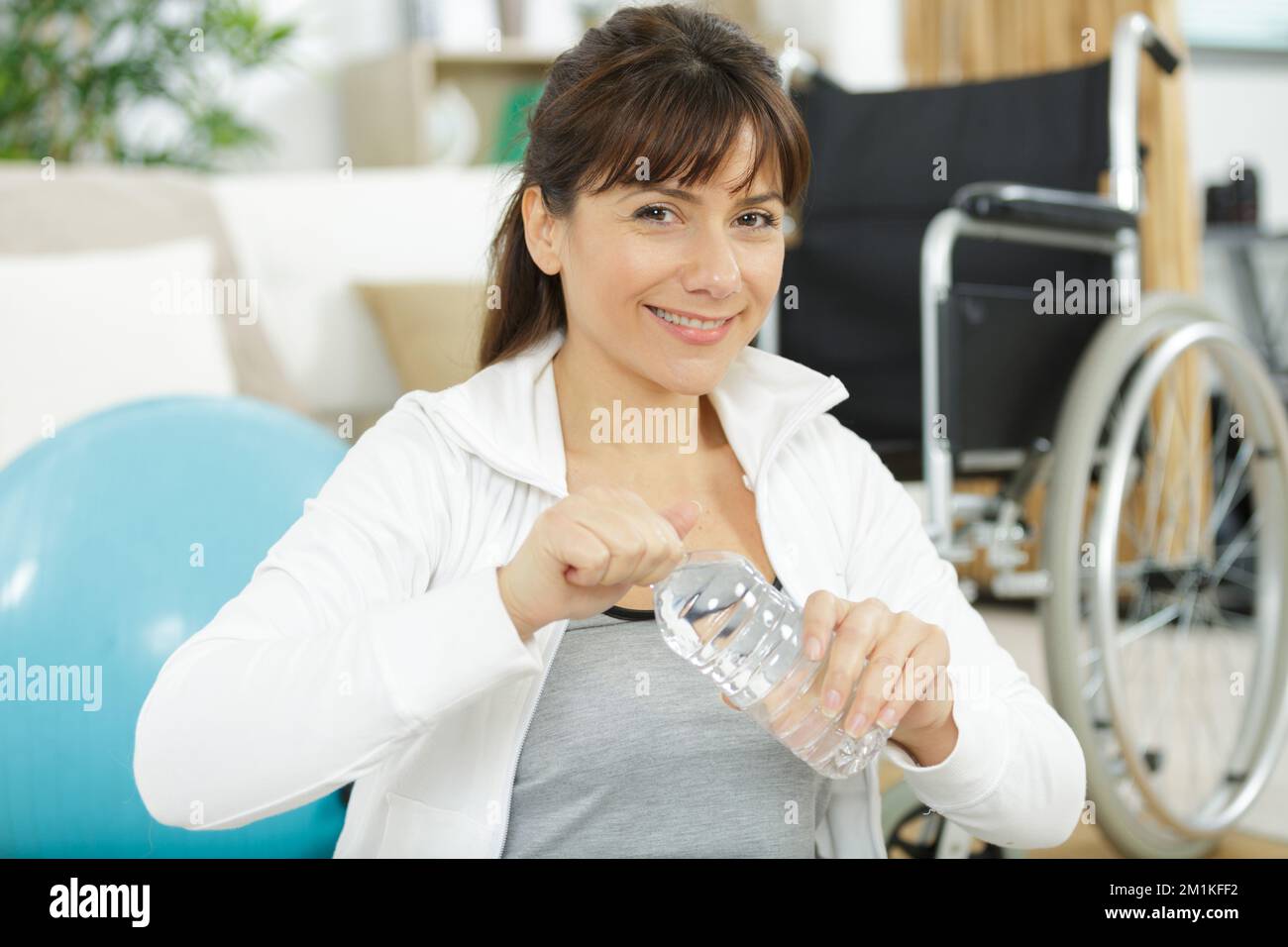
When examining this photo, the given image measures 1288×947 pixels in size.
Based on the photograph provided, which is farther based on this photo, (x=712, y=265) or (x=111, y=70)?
(x=111, y=70)

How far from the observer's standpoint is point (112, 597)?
792 millimetres

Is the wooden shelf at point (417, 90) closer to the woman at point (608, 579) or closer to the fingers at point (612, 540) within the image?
the woman at point (608, 579)

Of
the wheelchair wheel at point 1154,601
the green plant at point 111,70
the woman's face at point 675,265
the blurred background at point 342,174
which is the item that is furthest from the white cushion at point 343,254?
the green plant at point 111,70

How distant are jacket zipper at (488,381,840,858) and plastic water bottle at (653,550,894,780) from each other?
0.18 ft

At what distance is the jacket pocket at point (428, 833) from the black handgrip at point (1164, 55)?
51.0 inches

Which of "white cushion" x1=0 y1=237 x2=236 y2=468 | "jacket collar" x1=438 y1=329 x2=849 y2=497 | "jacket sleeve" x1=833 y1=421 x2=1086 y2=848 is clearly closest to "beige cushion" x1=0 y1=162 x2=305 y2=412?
"white cushion" x1=0 y1=237 x2=236 y2=468

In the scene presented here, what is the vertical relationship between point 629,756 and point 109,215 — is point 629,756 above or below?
below

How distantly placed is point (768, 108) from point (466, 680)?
313mm

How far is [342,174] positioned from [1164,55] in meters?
1.36

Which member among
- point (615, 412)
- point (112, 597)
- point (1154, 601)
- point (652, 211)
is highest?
point (652, 211)

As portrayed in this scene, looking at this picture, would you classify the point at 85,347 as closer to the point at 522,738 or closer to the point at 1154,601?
the point at 522,738

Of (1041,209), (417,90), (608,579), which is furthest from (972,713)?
(417,90)

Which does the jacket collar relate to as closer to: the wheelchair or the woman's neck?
the woman's neck
